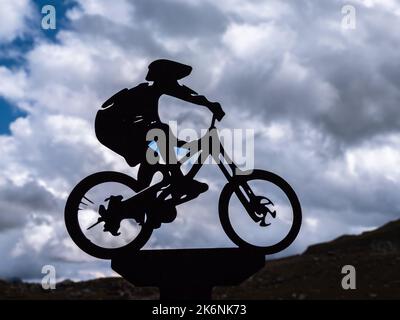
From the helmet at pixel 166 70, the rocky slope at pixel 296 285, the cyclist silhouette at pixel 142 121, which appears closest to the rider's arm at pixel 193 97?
the cyclist silhouette at pixel 142 121

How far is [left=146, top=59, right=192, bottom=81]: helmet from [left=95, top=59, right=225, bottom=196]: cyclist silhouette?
0.02 m

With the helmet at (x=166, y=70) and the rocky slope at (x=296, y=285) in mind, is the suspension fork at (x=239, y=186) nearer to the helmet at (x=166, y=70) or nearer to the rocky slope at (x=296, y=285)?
the helmet at (x=166, y=70)

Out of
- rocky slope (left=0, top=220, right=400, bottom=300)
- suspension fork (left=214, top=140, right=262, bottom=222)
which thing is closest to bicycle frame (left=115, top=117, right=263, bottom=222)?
suspension fork (left=214, top=140, right=262, bottom=222)

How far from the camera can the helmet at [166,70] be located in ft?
32.5

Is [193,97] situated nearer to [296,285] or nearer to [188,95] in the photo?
[188,95]

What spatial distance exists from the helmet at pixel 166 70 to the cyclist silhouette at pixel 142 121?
0.06 ft

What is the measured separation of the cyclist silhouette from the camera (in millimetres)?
9594

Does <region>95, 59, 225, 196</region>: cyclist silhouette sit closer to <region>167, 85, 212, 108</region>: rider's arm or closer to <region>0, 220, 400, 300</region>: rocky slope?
<region>167, 85, 212, 108</region>: rider's arm

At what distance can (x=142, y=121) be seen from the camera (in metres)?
9.63

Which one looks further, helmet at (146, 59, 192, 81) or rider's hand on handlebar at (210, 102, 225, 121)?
helmet at (146, 59, 192, 81)
